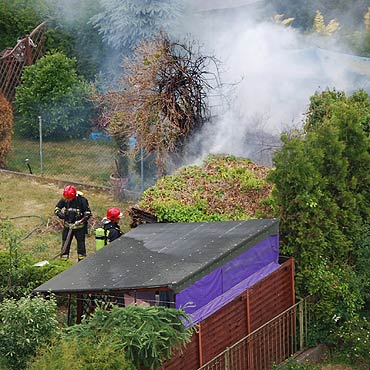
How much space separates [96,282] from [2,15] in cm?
1774

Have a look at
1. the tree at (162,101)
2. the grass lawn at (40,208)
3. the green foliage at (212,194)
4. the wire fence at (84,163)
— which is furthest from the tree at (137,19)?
the green foliage at (212,194)

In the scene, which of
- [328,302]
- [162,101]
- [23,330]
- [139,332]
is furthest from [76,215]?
[139,332]

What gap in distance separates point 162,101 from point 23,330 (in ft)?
28.4

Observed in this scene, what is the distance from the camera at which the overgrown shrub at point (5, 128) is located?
2172cm

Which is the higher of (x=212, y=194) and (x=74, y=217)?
(x=212, y=194)

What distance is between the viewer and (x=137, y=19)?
25.2 meters

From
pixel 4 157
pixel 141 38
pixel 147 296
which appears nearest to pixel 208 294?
pixel 147 296

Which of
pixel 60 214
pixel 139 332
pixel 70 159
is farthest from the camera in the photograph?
pixel 70 159

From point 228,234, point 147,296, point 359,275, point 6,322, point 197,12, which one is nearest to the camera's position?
point 6,322

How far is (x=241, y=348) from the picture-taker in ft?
39.3

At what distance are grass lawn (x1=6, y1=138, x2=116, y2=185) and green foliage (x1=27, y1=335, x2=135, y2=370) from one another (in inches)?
439

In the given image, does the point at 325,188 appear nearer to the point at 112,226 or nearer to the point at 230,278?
the point at 230,278

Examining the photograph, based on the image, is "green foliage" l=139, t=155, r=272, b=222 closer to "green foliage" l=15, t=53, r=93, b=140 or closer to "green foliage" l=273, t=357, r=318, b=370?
"green foliage" l=273, t=357, r=318, b=370

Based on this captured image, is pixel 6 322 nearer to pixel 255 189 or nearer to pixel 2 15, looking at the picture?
pixel 255 189
